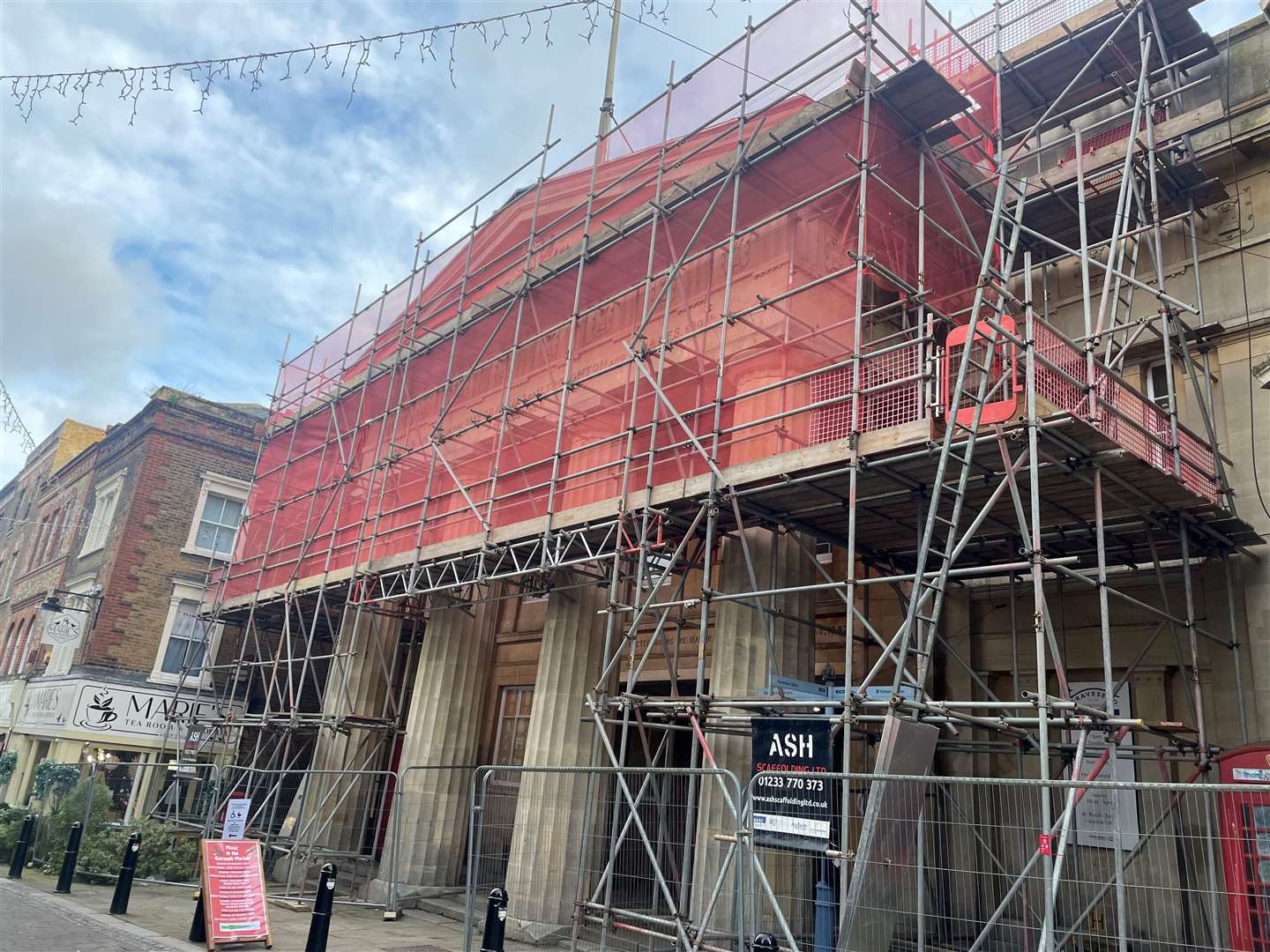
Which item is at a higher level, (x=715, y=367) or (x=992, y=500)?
(x=715, y=367)

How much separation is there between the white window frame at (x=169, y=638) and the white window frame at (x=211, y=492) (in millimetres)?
888

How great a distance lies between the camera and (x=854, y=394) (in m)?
8.82

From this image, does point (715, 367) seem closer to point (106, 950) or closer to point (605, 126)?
point (106, 950)

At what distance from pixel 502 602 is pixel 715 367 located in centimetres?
728

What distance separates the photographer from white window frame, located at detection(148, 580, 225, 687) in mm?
21141

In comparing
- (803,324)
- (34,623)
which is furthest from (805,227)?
(34,623)

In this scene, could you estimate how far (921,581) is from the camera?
773 centimetres

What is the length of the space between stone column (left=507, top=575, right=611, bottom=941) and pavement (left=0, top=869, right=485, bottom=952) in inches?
26.7

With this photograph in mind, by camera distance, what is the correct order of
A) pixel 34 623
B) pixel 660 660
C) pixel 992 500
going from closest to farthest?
pixel 992 500 → pixel 660 660 → pixel 34 623

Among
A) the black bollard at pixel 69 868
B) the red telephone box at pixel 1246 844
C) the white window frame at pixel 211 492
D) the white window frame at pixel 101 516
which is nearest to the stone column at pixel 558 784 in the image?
the red telephone box at pixel 1246 844

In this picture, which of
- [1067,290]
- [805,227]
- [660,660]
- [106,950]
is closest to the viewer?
[106,950]

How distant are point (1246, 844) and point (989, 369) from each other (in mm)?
4371

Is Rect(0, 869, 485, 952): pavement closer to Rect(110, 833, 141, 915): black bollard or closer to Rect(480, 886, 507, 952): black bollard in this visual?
Rect(110, 833, 141, 915): black bollard

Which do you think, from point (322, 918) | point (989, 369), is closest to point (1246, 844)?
point (989, 369)
